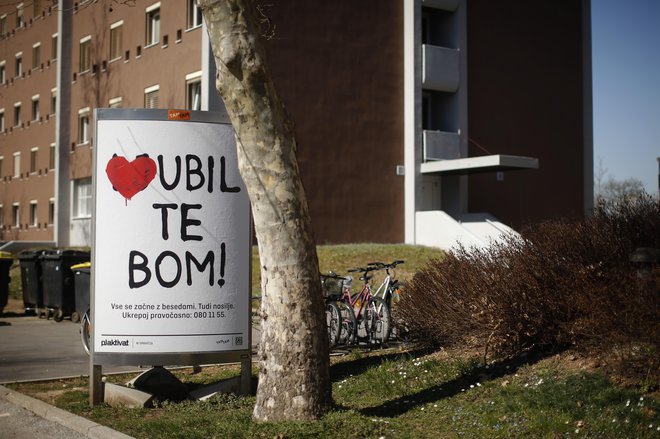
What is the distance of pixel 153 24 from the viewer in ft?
107

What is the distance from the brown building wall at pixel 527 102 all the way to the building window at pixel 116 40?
1370cm

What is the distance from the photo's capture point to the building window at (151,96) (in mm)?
31705

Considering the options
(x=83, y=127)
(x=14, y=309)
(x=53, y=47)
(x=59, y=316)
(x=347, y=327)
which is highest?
(x=53, y=47)

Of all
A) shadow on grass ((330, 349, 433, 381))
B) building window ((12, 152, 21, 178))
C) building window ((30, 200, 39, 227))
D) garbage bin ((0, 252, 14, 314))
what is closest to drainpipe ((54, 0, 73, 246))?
building window ((30, 200, 39, 227))

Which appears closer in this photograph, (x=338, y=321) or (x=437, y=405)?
(x=437, y=405)

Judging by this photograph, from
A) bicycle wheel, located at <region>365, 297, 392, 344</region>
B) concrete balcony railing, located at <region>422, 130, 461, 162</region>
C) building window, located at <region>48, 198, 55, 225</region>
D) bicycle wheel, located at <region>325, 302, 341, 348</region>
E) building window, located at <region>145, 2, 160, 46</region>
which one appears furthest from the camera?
building window, located at <region>48, 198, 55, 225</region>

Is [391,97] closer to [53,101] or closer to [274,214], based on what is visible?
[53,101]

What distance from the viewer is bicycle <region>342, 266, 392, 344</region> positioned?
1167 cm

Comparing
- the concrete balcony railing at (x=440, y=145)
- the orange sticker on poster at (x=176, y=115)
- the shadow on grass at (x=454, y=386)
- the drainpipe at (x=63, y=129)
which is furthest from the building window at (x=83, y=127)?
the shadow on grass at (x=454, y=386)

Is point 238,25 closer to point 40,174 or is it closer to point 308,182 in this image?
point 308,182

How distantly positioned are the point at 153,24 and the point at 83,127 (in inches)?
306

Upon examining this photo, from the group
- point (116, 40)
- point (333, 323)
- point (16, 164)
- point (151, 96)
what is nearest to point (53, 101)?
point (16, 164)

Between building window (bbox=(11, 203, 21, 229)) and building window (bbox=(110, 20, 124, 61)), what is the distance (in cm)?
1340

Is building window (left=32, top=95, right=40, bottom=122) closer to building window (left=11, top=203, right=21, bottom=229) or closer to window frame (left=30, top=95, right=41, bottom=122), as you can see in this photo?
window frame (left=30, top=95, right=41, bottom=122)
